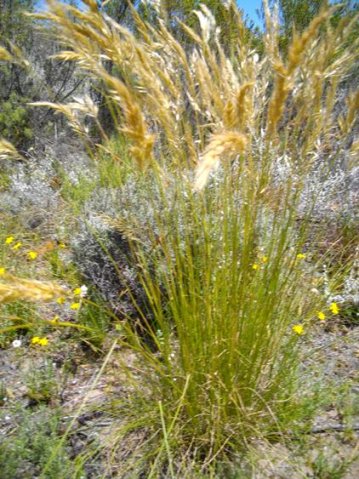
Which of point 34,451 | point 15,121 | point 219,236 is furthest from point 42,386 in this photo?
point 15,121

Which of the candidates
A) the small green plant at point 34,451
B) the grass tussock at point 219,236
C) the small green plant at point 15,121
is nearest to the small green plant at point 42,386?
the small green plant at point 34,451

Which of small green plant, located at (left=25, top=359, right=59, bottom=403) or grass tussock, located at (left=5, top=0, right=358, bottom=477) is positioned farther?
small green plant, located at (left=25, top=359, right=59, bottom=403)

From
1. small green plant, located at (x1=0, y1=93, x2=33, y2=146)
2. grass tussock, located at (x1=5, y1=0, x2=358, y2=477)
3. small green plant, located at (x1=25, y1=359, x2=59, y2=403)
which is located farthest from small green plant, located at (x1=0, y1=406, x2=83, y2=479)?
small green plant, located at (x1=0, y1=93, x2=33, y2=146)

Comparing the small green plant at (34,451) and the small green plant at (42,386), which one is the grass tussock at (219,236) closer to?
→ the small green plant at (34,451)

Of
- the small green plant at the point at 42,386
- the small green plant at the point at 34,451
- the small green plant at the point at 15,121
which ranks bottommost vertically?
the small green plant at the point at 34,451

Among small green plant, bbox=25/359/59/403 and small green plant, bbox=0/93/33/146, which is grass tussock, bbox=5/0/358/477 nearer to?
small green plant, bbox=25/359/59/403

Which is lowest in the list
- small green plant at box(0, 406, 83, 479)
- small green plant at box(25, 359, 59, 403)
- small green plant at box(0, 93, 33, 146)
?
small green plant at box(0, 406, 83, 479)

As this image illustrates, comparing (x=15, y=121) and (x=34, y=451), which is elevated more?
(x=15, y=121)

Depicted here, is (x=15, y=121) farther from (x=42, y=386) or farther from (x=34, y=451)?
(x=34, y=451)

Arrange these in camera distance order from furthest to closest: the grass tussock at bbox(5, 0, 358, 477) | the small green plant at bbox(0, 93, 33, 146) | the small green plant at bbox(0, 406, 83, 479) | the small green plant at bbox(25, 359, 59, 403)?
the small green plant at bbox(0, 93, 33, 146) < the small green plant at bbox(25, 359, 59, 403) < the small green plant at bbox(0, 406, 83, 479) < the grass tussock at bbox(5, 0, 358, 477)

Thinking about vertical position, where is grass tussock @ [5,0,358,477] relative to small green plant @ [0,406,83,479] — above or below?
above

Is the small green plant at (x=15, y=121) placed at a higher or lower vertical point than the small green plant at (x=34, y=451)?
higher

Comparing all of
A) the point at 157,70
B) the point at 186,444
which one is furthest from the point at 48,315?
the point at 157,70

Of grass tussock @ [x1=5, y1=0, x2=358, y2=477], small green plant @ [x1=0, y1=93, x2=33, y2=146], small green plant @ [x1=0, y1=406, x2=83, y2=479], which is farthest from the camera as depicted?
small green plant @ [x1=0, y1=93, x2=33, y2=146]
